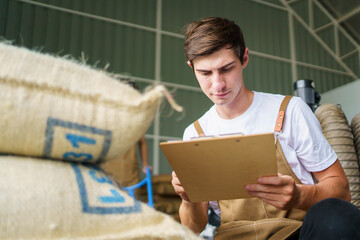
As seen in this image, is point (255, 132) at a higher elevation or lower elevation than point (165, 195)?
higher

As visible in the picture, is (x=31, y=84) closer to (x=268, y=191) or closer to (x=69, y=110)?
(x=69, y=110)

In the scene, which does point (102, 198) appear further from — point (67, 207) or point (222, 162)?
point (222, 162)

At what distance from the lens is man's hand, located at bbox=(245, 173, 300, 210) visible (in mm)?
860

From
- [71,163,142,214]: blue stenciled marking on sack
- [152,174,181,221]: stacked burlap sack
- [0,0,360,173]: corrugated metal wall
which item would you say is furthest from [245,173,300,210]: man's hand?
[0,0,360,173]: corrugated metal wall

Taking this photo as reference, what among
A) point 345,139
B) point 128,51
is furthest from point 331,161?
point 128,51

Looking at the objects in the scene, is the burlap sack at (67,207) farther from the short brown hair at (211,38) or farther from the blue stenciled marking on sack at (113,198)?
the short brown hair at (211,38)

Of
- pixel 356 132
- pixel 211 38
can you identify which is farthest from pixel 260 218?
pixel 356 132

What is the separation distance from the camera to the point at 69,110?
21.6 inches

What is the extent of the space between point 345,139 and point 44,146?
1520mm

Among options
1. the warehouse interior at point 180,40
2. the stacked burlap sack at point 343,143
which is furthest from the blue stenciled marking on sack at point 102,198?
the warehouse interior at point 180,40

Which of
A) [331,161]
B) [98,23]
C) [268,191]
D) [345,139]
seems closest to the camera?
[268,191]

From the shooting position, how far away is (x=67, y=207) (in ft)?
1.70

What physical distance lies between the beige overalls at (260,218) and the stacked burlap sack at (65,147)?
0.53m

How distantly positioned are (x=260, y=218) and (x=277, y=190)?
285mm
